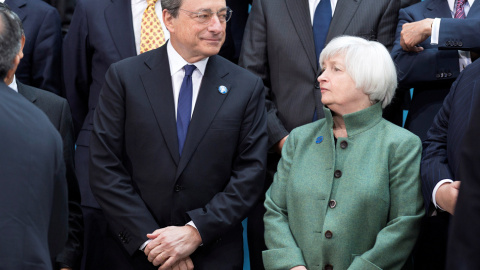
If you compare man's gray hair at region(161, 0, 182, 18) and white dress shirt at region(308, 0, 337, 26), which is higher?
man's gray hair at region(161, 0, 182, 18)

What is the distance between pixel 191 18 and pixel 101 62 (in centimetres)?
74

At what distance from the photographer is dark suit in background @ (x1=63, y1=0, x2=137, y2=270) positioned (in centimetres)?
374

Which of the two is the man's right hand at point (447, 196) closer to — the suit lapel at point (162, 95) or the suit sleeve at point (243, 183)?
the suit sleeve at point (243, 183)

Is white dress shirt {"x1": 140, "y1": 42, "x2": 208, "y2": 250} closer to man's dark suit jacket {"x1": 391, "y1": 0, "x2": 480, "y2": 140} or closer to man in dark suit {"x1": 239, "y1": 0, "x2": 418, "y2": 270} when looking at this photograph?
man in dark suit {"x1": 239, "y1": 0, "x2": 418, "y2": 270}

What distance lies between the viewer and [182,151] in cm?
327

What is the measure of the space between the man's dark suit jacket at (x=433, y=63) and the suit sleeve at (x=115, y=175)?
4.39ft

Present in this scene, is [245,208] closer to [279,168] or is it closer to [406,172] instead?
[279,168]

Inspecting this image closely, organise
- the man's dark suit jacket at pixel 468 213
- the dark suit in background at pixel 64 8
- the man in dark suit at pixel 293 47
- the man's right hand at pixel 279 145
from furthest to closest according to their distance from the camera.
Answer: the dark suit in background at pixel 64 8
the man in dark suit at pixel 293 47
the man's right hand at pixel 279 145
the man's dark suit jacket at pixel 468 213

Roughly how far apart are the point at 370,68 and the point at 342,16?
62 centimetres

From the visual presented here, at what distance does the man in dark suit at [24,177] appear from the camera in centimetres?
217

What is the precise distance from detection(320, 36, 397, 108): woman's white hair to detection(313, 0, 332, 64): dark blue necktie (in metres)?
0.50

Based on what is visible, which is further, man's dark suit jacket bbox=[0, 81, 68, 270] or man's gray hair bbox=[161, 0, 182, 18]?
man's gray hair bbox=[161, 0, 182, 18]

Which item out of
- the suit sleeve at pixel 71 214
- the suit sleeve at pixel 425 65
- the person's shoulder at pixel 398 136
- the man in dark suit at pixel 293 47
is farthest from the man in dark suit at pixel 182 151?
the suit sleeve at pixel 425 65

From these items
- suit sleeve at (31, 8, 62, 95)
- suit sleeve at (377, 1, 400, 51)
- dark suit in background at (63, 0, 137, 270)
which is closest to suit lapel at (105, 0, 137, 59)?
dark suit in background at (63, 0, 137, 270)
